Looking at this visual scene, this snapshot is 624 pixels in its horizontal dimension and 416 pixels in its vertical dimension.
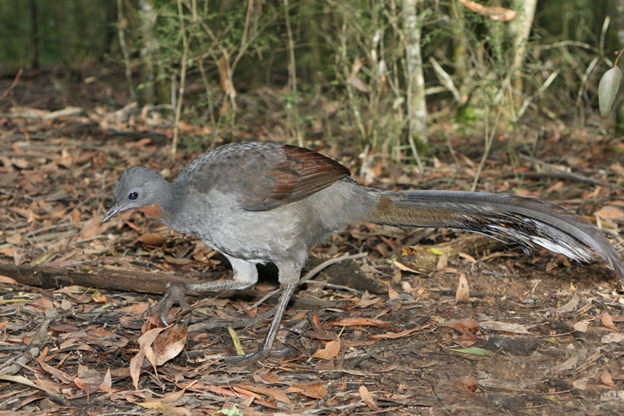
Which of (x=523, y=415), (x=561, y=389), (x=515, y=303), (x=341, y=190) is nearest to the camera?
(x=523, y=415)

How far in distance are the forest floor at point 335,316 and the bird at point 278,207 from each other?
313 mm

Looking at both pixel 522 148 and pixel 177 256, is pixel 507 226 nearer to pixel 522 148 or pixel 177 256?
pixel 177 256

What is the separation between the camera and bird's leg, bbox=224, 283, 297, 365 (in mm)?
2990

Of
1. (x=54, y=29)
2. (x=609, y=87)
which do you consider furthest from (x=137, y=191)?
(x=54, y=29)

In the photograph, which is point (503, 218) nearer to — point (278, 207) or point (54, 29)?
point (278, 207)

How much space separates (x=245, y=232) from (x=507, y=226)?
1.51 meters

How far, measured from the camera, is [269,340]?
3.16m

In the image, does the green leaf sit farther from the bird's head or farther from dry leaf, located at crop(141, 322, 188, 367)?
the bird's head

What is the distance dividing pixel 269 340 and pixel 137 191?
119 centimetres

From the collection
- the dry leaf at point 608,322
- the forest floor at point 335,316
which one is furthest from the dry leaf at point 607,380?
the dry leaf at point 608,322

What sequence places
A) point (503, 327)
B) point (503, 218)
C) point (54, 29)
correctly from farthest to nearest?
point (54, 29), point (503, 218), point (503, 327)

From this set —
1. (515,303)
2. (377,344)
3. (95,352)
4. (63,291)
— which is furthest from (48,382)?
(515,303)

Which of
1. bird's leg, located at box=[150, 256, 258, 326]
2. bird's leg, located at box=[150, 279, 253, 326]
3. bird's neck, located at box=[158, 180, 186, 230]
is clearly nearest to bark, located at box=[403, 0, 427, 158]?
bird's leg, located at box=[150, 256, 258, 326]

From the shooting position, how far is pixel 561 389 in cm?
258
